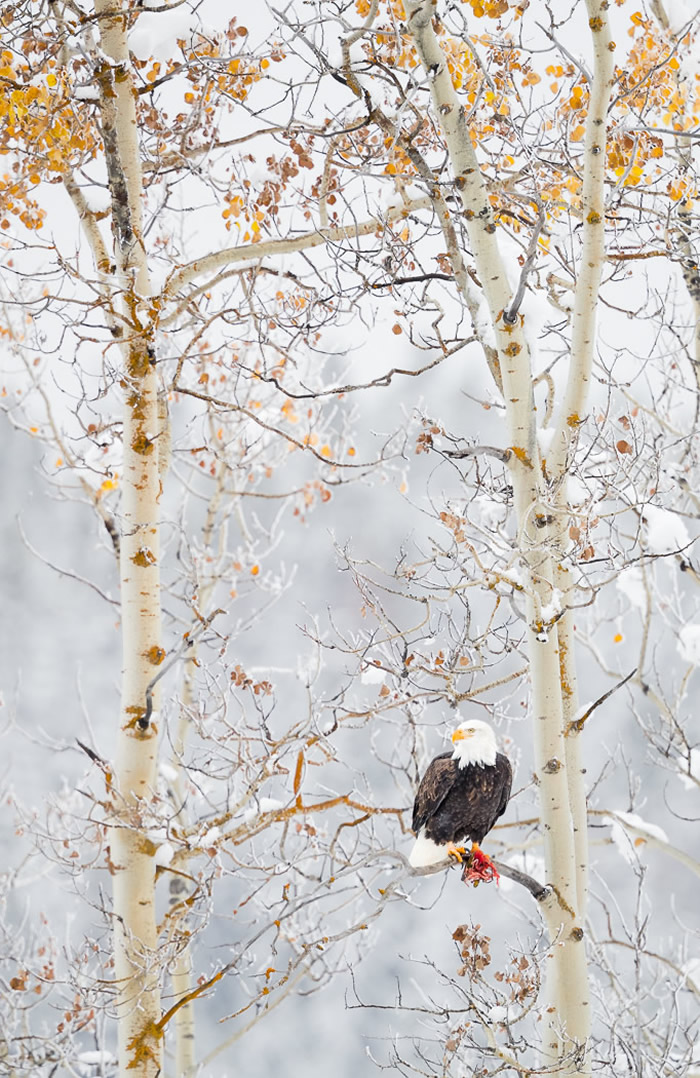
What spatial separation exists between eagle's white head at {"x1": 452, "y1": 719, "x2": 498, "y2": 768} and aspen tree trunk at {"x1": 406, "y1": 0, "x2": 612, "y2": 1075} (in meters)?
0.31

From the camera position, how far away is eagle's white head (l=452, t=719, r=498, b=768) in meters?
3.22

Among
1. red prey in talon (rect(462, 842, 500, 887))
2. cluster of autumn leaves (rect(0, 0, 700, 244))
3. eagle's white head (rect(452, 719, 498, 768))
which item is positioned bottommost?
red prey in talon (rect(462, 842, 500, 887))

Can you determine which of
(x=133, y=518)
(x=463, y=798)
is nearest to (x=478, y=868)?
(x=463, y=798)

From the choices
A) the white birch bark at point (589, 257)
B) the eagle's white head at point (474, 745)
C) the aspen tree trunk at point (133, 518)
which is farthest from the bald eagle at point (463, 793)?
the aspen tree trunk at point (133, 518)

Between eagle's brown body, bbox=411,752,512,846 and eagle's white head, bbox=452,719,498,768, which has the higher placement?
eagle's white head, bbox=452,719,498,768

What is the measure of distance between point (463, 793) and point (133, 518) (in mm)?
1783

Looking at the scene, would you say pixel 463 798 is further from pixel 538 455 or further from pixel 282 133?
pixel 282 133

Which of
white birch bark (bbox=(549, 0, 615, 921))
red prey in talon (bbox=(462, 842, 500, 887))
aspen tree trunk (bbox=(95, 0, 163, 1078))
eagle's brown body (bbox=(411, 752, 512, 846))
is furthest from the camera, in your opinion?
aspen tree trunk (bbox=(95, 0, 163, 1078))

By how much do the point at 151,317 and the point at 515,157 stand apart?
1900 mm

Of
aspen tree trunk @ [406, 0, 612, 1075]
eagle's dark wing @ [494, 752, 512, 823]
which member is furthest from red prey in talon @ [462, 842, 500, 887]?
eagle's dark wing @ [494, 752, 512, 823]

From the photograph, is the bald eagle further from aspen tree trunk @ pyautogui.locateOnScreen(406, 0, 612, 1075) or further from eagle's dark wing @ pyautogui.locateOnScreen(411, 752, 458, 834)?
aspen tree trunk @ pyautogui.locateOnScreen(406, 0, 612, 1075)

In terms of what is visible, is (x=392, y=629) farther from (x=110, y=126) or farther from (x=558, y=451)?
(x=110, y=126)

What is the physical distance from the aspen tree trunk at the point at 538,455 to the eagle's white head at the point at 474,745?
0.31 meters

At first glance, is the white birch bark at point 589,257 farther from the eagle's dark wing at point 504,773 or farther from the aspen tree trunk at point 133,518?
the aspen tree trunk at point 133,518
